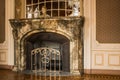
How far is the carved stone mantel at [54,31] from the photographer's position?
566cm

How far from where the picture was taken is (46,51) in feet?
20.5

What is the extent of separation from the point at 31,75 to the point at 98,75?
1.59 metres

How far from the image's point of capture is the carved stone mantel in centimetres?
566

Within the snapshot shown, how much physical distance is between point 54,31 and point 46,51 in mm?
709

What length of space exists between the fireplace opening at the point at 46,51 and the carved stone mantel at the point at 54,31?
0.54 feet

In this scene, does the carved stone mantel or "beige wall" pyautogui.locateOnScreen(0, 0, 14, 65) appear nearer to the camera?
the carved stone mantel

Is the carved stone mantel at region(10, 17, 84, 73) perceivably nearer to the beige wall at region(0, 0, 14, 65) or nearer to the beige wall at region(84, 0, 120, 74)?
the beige wall at region(84, 0, 120, 74)

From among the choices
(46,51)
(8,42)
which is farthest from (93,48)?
(8,42)

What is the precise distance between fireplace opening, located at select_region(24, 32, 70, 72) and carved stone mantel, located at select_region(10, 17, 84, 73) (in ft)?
0.54

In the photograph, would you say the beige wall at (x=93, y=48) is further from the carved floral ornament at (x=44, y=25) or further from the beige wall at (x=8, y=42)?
the beige wall at (x=8, y=42)

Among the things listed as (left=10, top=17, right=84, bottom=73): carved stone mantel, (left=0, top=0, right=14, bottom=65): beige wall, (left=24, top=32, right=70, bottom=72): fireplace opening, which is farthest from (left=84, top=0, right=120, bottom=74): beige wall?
(left=0, top=0, right=14, bottom=65): beige wall

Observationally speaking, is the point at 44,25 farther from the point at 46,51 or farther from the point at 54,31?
the point at 46,51

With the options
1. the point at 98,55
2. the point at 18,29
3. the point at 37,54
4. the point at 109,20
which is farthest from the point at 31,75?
the point at 109,20

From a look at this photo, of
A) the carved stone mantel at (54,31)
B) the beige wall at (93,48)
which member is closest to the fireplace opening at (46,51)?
the carved stone mantel at (54,31)
